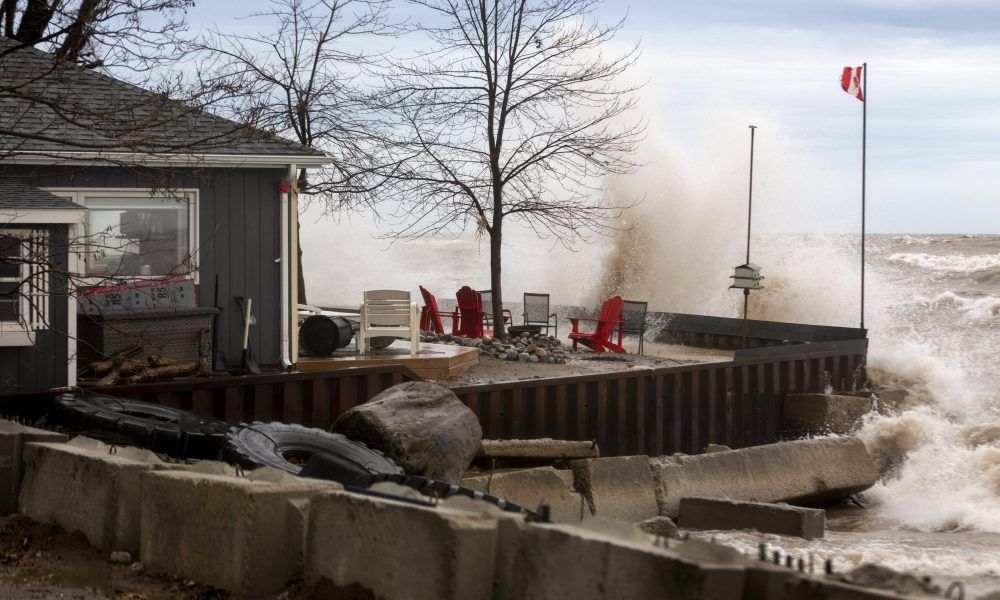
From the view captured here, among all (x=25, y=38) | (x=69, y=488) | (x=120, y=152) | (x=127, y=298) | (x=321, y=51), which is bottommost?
(x=69, y=488)

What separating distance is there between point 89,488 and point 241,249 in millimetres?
8321

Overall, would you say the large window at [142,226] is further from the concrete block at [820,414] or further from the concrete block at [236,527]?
the concrete block at [820,414]

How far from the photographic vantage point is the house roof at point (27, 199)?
429 inches

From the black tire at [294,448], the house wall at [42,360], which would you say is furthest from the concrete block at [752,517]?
the house wall at [42,360]

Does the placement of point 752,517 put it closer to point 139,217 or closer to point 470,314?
point 139,217

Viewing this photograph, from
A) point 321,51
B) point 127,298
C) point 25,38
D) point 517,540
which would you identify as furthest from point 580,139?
point 517,540

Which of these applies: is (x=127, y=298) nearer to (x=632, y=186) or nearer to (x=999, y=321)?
(x=632, y=186)

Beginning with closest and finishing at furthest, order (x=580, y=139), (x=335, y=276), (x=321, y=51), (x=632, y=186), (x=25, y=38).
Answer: (x=25, y=38) < (x=580, y=139) < (x=321, y=51) < (x=632, y=186) < (x=335, y=276)

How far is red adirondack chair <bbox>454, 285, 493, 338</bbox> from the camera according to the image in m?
20.8

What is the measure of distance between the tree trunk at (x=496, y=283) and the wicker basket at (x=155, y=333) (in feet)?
24.5

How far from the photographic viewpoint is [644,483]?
11.1 m

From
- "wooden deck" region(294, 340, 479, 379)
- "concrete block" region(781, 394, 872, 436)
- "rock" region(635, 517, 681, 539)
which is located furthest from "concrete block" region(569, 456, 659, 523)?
"concrete block" region(781, 394, 872, 436)

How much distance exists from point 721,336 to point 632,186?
1290 cm

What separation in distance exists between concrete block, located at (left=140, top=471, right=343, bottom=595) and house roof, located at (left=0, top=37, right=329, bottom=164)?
4159mm
